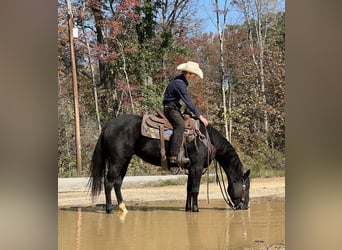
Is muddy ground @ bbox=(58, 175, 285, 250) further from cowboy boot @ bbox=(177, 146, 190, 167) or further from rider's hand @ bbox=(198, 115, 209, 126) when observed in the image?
rider's hand @ bbox=(198, 115, 209, 126)

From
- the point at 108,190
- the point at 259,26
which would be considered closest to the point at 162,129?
the point at 108,190

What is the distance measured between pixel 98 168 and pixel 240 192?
1484 mm

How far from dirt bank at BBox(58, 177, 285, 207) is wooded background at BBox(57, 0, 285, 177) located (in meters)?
0.12

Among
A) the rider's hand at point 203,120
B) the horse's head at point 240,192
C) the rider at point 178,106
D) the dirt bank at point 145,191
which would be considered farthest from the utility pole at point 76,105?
the horse's head at point 240,192

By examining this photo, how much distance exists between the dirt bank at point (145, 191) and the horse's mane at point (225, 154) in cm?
28

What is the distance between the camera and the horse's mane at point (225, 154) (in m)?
5.13

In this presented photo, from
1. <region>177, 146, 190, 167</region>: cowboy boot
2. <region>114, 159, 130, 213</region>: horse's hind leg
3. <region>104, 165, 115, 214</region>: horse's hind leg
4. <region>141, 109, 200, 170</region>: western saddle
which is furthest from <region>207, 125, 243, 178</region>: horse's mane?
<region>104, 165, 115, 214</region>: horse's hind leg

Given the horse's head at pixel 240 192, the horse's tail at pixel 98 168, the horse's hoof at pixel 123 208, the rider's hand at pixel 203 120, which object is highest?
the rider's hand at pixel 203 120

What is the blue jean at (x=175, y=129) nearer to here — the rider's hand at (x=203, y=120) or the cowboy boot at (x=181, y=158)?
the cowboy boot at (x=181, y=158)

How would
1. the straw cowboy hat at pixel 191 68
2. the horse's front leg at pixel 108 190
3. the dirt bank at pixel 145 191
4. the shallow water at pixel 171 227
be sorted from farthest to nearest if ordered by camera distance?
the dirt bank at pixel 145 191
the straw cowboy hat at pixel 191 68
the horse's front leg at pixel 108 190
the shallow water at pixel 171 227

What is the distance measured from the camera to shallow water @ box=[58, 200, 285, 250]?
427 centimetres

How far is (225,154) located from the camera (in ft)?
17.0

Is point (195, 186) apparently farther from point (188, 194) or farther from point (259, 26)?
point (259, 26)
